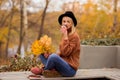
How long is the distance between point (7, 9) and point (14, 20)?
2.39m

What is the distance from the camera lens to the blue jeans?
17.1ft

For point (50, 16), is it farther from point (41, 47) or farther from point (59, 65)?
point (59, 65)

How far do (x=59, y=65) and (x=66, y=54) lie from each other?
240mm

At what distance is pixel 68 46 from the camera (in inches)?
207

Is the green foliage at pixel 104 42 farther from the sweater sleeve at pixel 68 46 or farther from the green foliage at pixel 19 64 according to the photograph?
the sweater sleeve at pixel 68 46

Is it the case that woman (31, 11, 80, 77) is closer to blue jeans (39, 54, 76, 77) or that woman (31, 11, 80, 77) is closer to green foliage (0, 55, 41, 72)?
blue jeans (39, 54, 76, 77)

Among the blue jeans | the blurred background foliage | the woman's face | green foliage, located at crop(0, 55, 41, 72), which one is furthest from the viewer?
the blurred background foliage

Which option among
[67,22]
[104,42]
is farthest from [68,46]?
[104,42]

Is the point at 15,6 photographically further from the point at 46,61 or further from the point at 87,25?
the point at 46,61

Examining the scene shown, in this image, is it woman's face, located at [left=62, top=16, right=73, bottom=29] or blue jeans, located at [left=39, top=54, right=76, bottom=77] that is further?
woman's face, located at [left=62, top=16, right=73, bottom=29]

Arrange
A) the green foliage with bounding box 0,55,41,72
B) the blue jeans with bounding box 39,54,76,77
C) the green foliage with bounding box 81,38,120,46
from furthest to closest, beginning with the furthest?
the green foliage with bounding box 81,38,120,46, the green foliage with bounding box 0,55,41,72, the blue jeans with bounding box 39,54,76,77

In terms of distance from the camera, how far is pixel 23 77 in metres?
5.42

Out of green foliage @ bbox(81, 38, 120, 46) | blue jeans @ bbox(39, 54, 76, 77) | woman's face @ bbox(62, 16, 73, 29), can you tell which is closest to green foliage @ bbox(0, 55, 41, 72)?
green foliage @ bbox(81, 38, 120, 46)

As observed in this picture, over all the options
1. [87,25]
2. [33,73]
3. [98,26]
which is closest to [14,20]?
[87,25]
